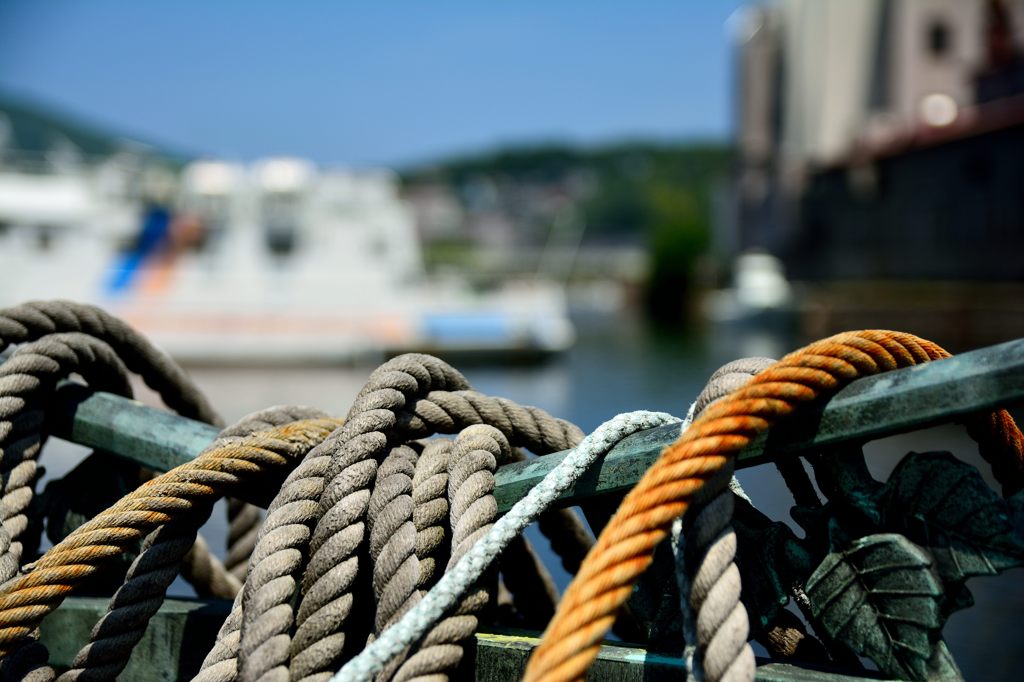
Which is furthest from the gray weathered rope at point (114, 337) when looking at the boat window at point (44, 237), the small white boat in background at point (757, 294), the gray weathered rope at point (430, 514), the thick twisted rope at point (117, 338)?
the small white boat in background at point (757, 294)

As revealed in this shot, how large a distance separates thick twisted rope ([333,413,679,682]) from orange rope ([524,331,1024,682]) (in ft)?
0.51

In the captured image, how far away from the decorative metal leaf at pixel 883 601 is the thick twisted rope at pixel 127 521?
0.81 meters

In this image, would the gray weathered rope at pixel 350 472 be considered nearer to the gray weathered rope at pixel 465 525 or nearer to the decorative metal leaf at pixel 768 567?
the gray weathered rope at pixel 465 525

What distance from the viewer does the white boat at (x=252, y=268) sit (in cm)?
1725

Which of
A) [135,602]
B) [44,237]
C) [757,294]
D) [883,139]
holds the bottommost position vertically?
[757,294]

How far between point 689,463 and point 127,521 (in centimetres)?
82

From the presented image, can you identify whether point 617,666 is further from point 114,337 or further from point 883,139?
point 883,139

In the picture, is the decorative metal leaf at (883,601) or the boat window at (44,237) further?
the boat window at (44,237)

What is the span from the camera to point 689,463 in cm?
113

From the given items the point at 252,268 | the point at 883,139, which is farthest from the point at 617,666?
the point at 883,139

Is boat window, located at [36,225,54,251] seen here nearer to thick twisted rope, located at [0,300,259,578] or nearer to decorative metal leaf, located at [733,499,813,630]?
thick twisted rope, located at [0,300,259,578]

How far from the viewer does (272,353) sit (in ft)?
55.5

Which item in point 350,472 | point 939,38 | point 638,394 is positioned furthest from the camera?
point 939,38

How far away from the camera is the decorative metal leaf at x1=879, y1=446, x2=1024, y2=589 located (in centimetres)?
117
